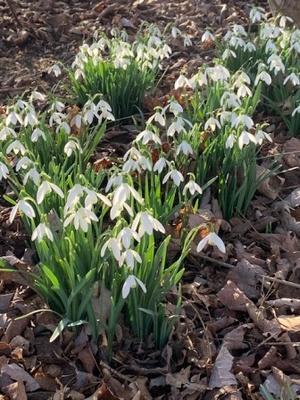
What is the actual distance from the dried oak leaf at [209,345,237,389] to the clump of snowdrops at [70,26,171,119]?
1.64 m

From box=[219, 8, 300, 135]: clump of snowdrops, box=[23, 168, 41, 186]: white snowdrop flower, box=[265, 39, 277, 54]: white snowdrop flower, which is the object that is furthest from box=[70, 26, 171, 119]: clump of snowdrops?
A: box=[23, 168, 41, 186]: white snowdrop flower

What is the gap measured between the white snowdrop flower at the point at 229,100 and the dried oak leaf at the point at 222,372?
1.14 meters

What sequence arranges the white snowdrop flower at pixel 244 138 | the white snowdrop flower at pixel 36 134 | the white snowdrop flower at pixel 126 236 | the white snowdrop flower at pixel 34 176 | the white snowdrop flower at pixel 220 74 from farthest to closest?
the white snowdrop flower at pixel 220 74, the white snowdrop flower at pixel 36 134, the white snowdrop flower at pixel 244 138, the white snowdrop flower at pixel 34 176, the white snowdrop flower at pixel 126 236

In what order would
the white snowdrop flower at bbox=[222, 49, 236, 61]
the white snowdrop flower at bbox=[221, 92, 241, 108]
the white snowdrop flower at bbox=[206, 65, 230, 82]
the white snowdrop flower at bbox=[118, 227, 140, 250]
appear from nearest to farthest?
1. the white snowdrop flower at bbox=[118, 227, 140, 250]
2. the white snowdrop flower at bbox=[221, 92, 241, 108]
3. the white snowdrop flower at bbox=[206, 65, 230, 82]
4. the white snowdrop flower at bbox=[222, 49, 236, 61]

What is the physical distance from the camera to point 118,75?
3.48 meters

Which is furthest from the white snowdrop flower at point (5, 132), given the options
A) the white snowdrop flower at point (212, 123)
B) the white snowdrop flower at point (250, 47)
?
the white snowdrop flower at point (250, 47)

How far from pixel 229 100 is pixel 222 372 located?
126cm

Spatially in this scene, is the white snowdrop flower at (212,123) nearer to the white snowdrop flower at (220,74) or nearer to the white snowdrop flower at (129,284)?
the white snowdrop flower at (220,74)

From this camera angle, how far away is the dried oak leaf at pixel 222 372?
212 cm

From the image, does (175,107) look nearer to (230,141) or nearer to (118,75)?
(230,141)

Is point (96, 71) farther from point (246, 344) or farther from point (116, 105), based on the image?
point (246, 344)

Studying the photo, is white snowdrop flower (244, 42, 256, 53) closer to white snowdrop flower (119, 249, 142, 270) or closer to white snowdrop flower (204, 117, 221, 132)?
white snowdrop flower (204, 117, 221, 132)

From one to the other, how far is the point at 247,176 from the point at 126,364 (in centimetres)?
99

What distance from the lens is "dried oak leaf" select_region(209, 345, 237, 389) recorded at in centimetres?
212
